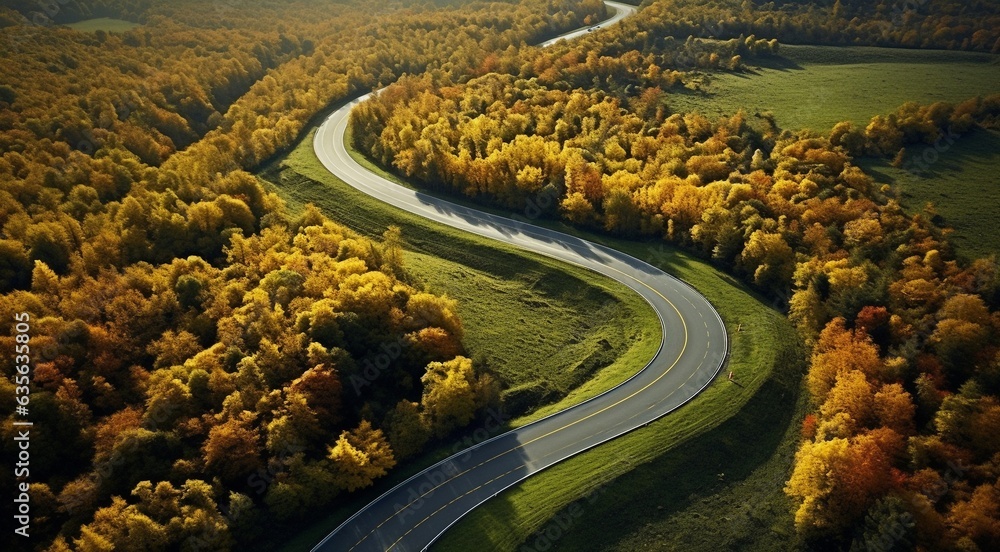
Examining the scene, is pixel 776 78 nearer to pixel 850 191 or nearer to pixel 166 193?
pixel 850 191

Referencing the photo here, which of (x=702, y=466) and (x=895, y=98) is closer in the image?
(x=702, y=466)

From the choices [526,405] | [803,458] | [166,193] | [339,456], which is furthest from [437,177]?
[803,458]

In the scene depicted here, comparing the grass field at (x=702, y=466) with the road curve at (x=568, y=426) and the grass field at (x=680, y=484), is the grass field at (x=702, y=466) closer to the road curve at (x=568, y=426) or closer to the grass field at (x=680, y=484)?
the grass field at (x=680, y=484)

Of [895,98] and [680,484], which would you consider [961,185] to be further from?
[680,484]

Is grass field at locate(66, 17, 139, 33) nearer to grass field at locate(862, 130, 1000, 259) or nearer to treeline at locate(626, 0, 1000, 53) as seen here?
treeline at locate(626, 0, 1000, 53)

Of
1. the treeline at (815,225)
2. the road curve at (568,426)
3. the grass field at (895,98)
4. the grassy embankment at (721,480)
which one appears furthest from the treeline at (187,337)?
the grass field at (895,98)

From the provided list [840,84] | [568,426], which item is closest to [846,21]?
[840,84]

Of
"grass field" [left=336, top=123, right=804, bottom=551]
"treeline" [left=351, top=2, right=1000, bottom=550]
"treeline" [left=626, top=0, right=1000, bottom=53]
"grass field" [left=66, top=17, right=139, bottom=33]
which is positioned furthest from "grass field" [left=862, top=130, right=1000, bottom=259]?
"grass field" [left=66, top=17, right=139, bottom=33]
